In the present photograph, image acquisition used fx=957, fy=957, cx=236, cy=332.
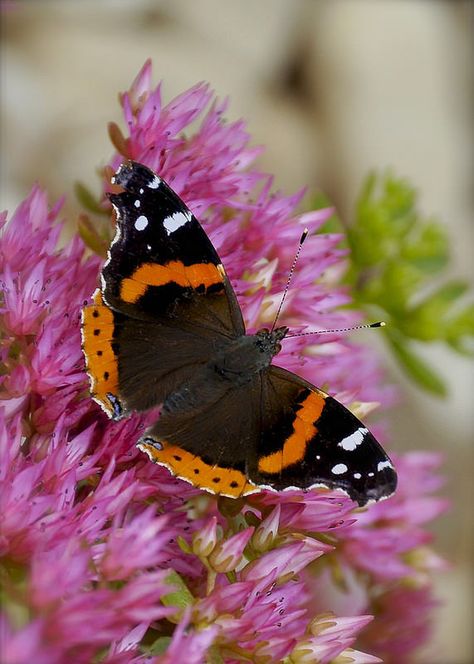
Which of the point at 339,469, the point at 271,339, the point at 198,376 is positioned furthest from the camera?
the point at 198,376

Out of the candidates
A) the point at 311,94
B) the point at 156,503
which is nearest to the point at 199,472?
the point at 156,503

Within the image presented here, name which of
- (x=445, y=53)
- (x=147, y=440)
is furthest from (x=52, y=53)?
(x=147, y=440)

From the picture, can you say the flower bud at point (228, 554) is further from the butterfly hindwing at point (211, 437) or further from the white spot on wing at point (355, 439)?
the white spot on wing at point (355, 439)

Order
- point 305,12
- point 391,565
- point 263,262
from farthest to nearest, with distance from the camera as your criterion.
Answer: point 305,12, point 391,565, point 263,262

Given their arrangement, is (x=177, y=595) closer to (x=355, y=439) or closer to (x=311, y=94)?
(x=355, y=439)

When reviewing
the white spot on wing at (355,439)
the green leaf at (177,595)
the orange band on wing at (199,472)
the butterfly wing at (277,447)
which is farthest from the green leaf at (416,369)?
the green leaf at (177,595)

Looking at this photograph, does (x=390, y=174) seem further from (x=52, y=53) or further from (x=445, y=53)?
(x=445, y=53)
